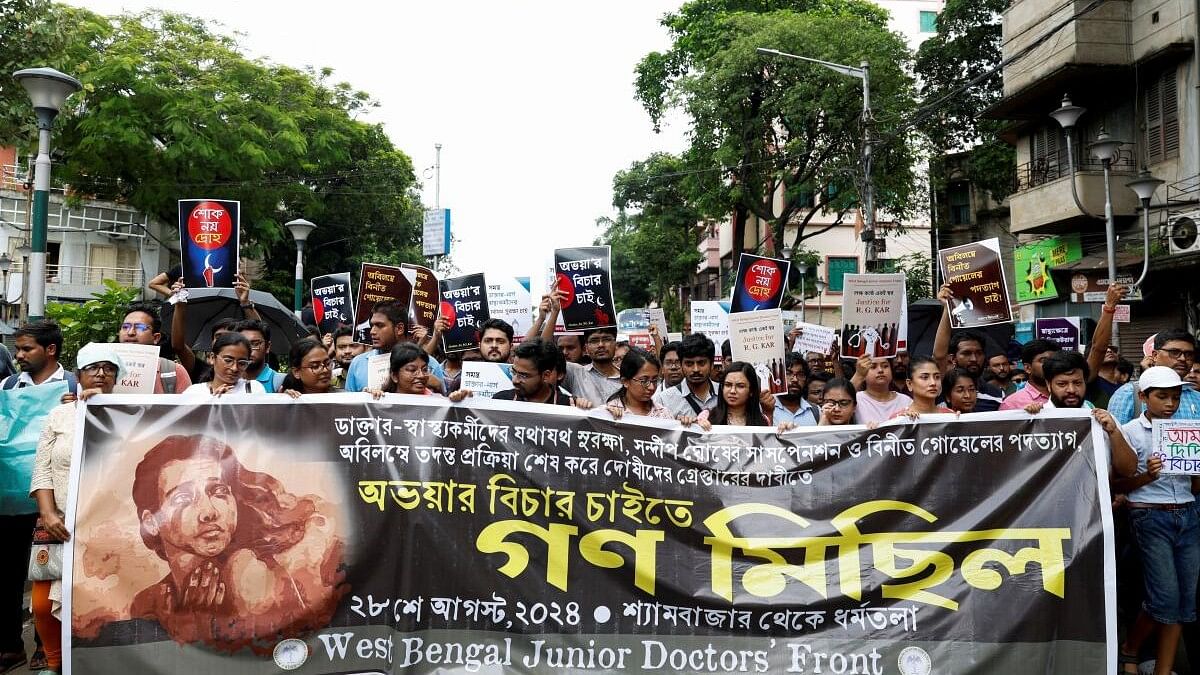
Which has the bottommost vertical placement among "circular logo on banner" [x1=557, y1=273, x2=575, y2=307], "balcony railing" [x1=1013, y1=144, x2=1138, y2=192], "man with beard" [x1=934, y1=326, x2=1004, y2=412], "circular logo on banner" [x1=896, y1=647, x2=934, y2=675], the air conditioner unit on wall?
"circular logo on banner" [x1=896, y1=647, x2=934, y2=675]

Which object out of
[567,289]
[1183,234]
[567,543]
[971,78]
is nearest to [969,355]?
[567,289]

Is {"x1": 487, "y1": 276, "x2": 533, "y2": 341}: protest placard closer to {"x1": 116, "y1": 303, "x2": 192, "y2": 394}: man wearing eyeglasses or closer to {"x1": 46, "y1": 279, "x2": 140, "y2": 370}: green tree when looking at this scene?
{"x1": 116, "y1": 303, "x2": 192, "y2": 394}: man wearing eyeglasses

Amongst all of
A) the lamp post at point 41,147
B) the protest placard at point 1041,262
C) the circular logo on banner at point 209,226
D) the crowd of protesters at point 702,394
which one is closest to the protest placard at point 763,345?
the crowd of protesters at point 702,394

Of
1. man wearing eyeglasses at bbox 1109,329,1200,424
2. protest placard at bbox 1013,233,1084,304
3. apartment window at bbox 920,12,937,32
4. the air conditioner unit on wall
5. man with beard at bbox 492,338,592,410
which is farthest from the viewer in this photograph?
apartment window at bbox 920,12,937,32

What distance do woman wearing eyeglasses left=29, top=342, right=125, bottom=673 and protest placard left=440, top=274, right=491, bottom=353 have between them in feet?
10.8

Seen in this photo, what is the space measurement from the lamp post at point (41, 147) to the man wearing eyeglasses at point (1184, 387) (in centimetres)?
858

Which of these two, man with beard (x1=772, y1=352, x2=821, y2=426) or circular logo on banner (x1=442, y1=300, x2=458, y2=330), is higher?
circular logo on banner (x1=442, y1=300, x2=458, y2=330)

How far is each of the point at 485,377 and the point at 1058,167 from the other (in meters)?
19.2

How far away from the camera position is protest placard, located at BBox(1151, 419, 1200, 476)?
4.67 metres

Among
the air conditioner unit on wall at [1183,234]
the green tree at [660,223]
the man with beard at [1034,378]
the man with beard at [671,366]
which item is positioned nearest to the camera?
the man with beard at [1034,378]

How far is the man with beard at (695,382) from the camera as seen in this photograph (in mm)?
5902

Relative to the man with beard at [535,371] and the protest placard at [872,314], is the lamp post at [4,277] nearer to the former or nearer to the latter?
the protest placard at [872,314]

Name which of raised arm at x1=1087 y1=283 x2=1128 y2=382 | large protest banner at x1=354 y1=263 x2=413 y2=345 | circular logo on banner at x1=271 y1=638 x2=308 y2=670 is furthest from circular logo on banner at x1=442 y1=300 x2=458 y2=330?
raised arm at x1=1087 y1=283 x2=1128 y2=382

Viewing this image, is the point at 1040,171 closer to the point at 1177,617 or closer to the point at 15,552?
the point at 1177,617
